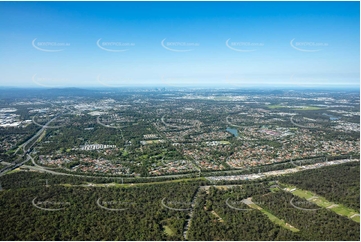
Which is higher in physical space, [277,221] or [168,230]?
[277,221]

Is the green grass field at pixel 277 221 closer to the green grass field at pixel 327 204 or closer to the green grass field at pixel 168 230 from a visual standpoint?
the green grass field at pixel 327 204

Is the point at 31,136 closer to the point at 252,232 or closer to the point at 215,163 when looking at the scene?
the point at 215,163

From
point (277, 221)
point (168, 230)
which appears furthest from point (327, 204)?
point (168, 230)

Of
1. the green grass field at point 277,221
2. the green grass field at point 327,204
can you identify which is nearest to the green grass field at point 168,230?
the green grass field at point 277,221

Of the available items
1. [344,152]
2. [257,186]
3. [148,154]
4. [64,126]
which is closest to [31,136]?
[64,126]

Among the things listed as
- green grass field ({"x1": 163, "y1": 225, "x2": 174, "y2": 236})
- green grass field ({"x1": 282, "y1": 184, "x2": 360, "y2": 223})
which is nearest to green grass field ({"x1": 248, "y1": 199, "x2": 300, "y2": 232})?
green grass field ({"x1": 282, "y1": 184, "x2": 360, "y2": 223})

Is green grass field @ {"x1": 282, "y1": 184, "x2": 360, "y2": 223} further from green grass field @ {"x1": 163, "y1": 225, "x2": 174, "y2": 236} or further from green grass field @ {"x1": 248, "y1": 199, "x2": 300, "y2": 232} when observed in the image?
green grass field @ {"x1": 163, "y1": 225, "x2": 174, "y2": 236}

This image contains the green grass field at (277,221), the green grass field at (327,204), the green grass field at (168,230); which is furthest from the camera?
the green grass field at (327,204)

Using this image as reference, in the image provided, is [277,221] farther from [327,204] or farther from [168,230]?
[168,230]

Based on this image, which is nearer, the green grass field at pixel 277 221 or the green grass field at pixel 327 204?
the green grass field at pixel 277 221

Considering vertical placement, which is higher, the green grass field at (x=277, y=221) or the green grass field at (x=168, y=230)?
the green grass field at (x=277, y=221)

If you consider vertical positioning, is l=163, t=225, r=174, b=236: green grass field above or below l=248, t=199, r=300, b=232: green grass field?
below
